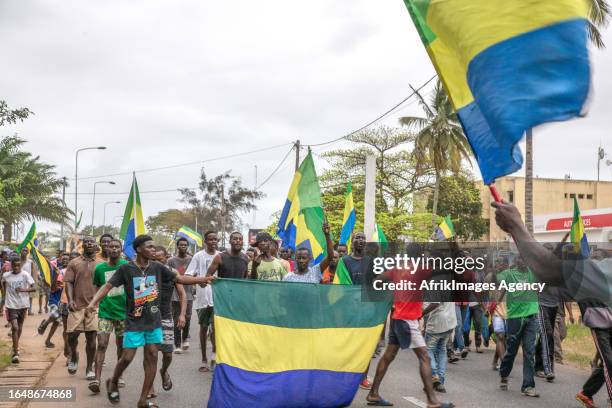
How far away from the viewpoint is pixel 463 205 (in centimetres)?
4947

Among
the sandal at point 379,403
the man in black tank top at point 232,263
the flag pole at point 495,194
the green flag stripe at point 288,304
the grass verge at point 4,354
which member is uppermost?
the flag pole at point 495,194

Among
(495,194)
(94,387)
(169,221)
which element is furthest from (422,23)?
(169,221)

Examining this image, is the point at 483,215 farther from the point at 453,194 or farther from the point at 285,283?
the point at 285,283

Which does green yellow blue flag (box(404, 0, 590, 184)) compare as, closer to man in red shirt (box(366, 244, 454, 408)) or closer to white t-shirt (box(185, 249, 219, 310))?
man in red shirt (box(366, 244, 454, 408))

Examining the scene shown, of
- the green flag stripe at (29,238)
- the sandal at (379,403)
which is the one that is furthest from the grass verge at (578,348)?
the green flag stripe at (29,238)

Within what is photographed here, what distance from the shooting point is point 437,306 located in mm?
9164

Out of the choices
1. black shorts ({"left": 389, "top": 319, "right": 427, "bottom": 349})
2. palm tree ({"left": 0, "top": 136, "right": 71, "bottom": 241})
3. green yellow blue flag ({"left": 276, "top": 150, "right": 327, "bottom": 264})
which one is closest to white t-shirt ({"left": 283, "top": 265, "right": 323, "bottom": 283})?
green yellow blue flag ({"left": 276, "top": 150, "right": 327, "bottom": 264})

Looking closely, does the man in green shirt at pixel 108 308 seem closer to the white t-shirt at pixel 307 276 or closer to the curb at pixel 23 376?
the curb at pixel 23 376

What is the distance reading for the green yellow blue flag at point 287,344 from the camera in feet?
22.9

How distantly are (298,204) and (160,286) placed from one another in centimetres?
405

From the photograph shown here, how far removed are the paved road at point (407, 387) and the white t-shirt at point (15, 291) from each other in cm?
109

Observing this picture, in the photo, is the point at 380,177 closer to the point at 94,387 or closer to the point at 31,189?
the point at 31,189

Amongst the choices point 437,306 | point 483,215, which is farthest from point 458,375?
point 483,215

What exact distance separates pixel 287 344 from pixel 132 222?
4.80 meters
